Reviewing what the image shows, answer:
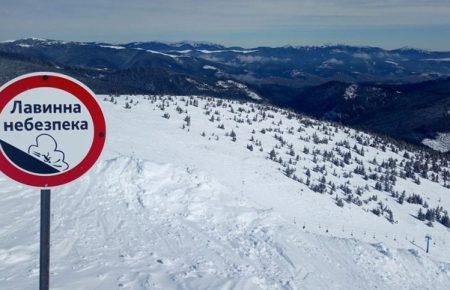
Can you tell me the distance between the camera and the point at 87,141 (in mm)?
3547

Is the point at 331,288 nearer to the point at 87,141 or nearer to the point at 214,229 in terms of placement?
the point at 214,229

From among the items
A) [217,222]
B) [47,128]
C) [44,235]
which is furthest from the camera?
[217,222]

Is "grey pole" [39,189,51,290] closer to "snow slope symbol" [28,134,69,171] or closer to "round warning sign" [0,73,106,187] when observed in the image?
"round warning sign" [0,73,106,187]

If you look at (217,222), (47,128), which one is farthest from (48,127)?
(217,222)

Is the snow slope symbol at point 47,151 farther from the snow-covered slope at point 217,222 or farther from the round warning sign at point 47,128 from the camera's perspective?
the snow-covered slope at point 217,222

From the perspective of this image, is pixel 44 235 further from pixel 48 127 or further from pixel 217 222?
pixel 217 222

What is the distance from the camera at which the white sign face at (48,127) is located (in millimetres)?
3371

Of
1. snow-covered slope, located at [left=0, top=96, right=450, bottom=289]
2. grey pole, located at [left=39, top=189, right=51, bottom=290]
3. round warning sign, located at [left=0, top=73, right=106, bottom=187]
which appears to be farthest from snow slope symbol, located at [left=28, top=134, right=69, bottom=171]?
snow-covered slope, located at [left=0, top=96, right=450, bottom=289]

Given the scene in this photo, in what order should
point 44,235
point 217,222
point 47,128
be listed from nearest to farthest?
point 47,128 → point 44,235 → point 217,222

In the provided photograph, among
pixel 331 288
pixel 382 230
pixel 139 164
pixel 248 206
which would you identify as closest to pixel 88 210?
pixel 139 164

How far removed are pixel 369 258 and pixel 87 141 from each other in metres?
7.00

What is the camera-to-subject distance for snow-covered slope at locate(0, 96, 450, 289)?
7.45 meters

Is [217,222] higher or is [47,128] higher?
[47,128]

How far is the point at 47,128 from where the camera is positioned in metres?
3.41
